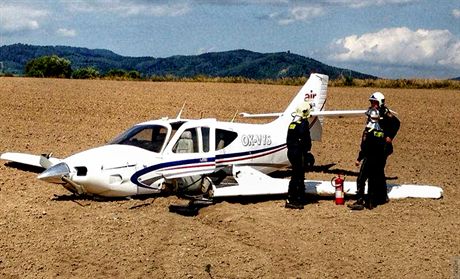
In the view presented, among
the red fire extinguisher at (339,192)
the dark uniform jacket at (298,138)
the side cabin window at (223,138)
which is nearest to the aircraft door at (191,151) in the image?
the side cabin window at (223,138)

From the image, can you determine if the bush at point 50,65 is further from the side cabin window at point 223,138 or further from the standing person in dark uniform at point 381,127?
the standing person in dark uniform at point 381,127

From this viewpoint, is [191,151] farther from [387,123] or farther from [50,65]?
→ [50,65]

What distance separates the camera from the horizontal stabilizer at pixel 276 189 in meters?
13.1

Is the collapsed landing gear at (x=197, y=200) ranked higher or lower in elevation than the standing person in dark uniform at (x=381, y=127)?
lower

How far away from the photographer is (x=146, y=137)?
13133mm

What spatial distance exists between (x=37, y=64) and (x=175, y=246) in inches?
3980

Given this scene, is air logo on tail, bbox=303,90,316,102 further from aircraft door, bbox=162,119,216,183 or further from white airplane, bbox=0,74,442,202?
aircraft door, bbox=162,119,216,183

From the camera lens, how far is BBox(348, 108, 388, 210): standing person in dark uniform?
1239cm

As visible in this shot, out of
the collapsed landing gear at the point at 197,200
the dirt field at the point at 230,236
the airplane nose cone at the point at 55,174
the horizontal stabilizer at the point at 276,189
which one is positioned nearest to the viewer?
the dirt field at the point at 230,236

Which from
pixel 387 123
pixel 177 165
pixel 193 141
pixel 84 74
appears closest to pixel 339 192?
pixel 387 123

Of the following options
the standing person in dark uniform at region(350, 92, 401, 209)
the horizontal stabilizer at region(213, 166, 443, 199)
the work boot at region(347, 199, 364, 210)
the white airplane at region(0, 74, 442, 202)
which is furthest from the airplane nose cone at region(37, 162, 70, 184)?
the standing person in dark uniform at region(350, 92, 401, 209)

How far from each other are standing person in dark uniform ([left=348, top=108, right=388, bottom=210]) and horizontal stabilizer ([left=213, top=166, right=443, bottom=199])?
2.06ft

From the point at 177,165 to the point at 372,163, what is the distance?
3.91 meters

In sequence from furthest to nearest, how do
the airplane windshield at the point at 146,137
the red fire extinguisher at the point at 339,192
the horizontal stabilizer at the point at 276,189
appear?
the horizontal stabilizer at the point at 276,189, the airplane windshield at the point at 146,137, the red fire extinguisher at the point at 339,192
